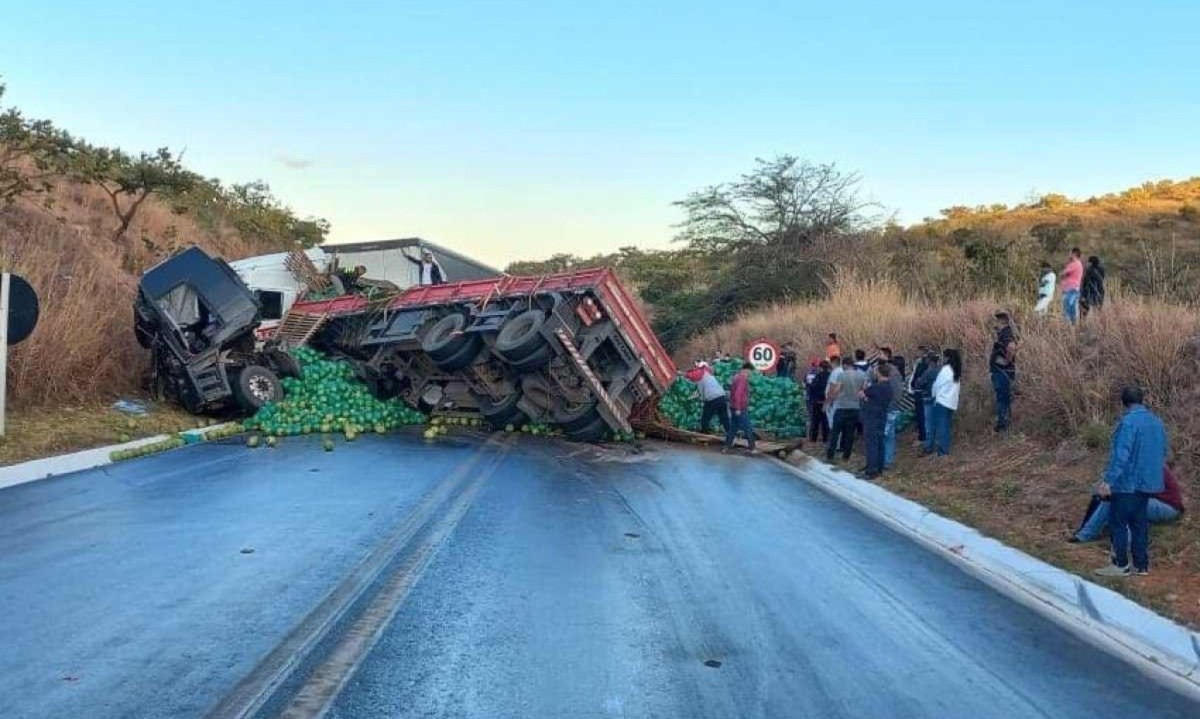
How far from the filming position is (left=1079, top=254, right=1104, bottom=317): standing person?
15797 mm

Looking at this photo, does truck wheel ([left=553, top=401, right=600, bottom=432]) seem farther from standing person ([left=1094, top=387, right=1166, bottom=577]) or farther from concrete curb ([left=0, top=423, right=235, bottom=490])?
standing person ([left=1094, top=387, right=1166, bottom=577])

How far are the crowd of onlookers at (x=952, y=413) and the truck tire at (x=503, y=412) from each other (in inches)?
128

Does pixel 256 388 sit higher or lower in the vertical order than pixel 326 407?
higher

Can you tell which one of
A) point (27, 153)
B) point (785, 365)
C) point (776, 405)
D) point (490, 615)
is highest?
point (27, 153)

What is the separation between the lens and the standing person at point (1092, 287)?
15.8 metres

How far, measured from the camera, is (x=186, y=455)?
44.1 feet

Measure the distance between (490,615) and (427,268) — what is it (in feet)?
67.5

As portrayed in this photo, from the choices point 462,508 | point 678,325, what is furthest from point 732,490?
point 678,325

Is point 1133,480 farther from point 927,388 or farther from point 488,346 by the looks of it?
point 488,346

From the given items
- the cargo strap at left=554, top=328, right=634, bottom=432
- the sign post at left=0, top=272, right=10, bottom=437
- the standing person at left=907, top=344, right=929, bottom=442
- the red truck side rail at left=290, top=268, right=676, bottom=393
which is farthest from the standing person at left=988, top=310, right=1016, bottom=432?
the sign post at left=0, top=272, right=10, bottom=437

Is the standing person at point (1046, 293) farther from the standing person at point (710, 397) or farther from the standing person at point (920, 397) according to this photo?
the standing person at point (710, 397)

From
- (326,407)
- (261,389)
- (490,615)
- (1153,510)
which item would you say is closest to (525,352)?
(326,407)

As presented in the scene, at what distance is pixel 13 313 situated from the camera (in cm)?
1264

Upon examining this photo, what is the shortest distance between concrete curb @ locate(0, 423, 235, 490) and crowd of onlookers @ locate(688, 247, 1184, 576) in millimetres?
9731
